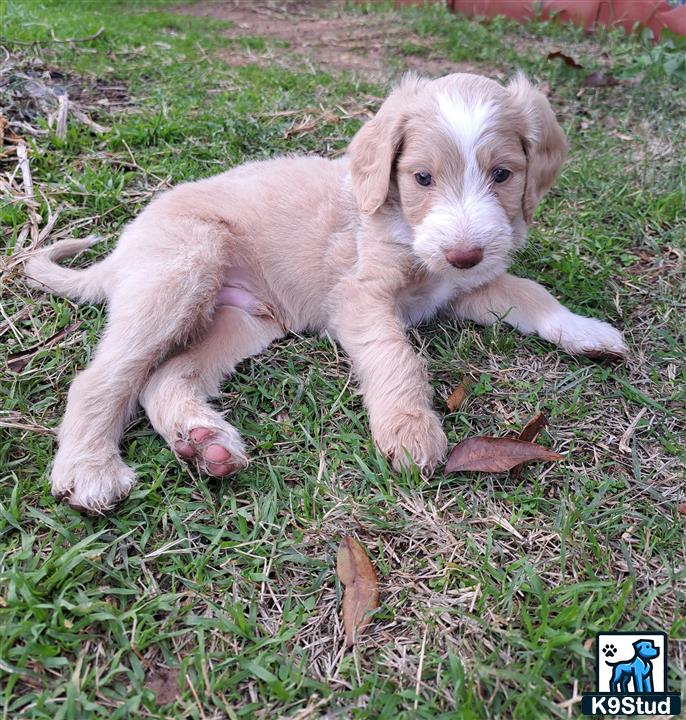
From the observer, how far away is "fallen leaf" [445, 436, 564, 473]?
2.39m

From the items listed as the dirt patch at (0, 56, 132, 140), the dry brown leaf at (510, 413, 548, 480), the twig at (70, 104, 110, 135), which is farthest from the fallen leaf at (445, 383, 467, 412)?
the dirt patch at (0, 56, 132, 140)

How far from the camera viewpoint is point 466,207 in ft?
8.88

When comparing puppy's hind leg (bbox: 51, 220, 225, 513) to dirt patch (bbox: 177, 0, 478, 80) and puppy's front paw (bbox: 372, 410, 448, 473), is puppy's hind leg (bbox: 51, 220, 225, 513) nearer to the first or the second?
puppy's front paw (bbox: 372, 410, 448, 473)

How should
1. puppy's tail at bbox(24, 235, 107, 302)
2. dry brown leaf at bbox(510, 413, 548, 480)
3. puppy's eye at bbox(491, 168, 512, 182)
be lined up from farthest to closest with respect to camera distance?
puppy's tail at bbox(24, 235, 107, 302)
puppy's eye at bbox(491, 168, 512, 182)
dry brown leaf at bbox(510, 413, 548, 480)

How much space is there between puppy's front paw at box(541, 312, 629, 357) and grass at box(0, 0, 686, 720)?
0.23ft

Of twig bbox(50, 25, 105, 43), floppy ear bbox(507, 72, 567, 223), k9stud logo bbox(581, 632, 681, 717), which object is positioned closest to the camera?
k9stud logo bbox(581, 632, 681, 717)

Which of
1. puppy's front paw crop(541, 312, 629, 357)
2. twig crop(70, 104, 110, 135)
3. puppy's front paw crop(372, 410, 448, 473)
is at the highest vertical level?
twig crop(70, 104, 110, 135)

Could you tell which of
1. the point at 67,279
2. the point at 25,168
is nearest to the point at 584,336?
the point at 67,279

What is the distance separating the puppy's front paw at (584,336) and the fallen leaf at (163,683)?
7.21 feet

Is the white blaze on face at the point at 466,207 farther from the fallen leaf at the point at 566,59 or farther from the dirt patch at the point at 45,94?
the fallen leaf at the point at 566,59

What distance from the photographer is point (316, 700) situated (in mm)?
1721

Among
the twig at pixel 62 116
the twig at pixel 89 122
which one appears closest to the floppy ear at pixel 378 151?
the twig at pixel 89 122

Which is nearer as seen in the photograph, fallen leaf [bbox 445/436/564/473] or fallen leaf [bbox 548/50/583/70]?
A: fallen leaf [bbox 445/436/564/473]

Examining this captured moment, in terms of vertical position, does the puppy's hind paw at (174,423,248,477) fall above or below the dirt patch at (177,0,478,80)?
below
